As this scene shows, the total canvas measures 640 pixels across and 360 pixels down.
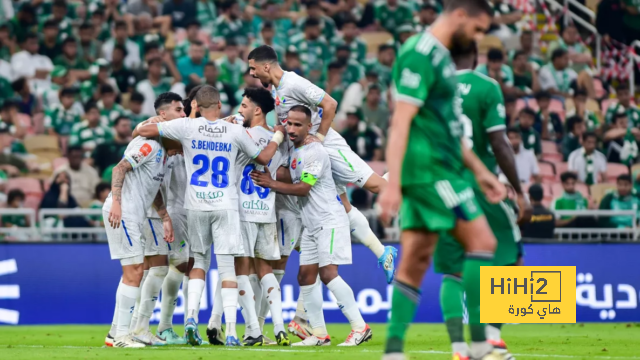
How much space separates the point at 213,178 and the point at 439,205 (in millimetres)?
4294

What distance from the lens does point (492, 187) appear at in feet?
21.2

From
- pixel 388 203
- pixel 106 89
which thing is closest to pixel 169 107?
pixel 388 203

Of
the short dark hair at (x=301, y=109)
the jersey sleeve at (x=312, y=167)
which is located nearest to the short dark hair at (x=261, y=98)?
the short dark hair at (x=301, y=109)

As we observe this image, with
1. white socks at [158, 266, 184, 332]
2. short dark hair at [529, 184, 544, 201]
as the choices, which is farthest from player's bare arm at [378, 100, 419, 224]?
short dark hair at [529, 184, 544, 201]

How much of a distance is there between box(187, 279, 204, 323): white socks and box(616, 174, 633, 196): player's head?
344 inches

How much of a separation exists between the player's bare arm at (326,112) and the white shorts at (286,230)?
1.02 metres

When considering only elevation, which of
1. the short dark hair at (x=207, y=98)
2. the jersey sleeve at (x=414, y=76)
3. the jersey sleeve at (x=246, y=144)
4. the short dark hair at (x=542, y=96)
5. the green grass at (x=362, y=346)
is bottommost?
the green grass at (x=362, y=346)

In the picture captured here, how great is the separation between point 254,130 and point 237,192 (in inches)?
28.0

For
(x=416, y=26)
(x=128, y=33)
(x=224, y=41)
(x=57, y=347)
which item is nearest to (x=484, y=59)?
(x=416, y=26)

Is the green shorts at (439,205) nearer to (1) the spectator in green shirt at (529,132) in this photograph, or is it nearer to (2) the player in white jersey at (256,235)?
(2) the player in white jersey at (256,235)

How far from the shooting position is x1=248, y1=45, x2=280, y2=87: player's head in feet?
34.1

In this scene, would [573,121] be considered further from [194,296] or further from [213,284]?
[194,296]

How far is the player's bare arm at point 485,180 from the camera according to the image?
21.2 ft

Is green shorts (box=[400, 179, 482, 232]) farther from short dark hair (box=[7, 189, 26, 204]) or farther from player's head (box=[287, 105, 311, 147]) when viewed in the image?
short dark hair (box=[7, 189, 26, 204])
